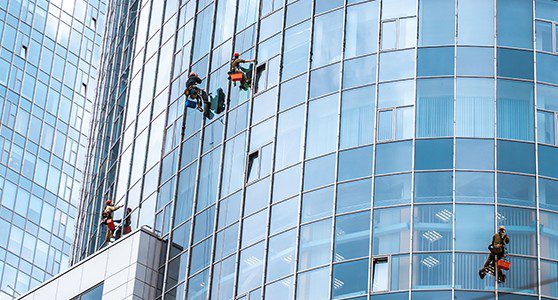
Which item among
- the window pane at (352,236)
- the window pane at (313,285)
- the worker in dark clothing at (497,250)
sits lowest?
the window pane at (313,285)

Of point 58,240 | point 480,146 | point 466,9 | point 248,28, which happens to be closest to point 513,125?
point 480,146

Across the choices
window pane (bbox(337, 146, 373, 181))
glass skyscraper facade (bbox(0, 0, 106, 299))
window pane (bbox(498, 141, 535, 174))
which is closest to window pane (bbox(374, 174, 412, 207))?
window pane (bbox(337, 146, 373, 181))

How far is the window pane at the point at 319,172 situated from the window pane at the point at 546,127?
7.35 meters

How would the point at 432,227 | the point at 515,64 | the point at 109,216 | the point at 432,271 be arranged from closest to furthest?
1. the point at 432,271
2. the point at 432,227
3. the point at 515,64
4. the point at 109,216

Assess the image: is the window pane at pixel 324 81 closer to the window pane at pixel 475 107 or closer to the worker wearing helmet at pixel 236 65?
the worker wearing helmet at pixel 236 65

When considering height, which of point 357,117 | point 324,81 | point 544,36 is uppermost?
point 544,36

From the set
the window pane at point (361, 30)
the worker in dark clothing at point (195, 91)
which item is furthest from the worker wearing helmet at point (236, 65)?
the window pane at point (361, 30)

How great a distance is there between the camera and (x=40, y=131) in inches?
4227

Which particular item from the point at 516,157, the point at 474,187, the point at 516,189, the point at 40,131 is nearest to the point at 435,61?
the point at 516,157

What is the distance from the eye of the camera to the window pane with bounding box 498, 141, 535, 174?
47.6 m

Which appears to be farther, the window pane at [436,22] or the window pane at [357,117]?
the window pane at [436,22]

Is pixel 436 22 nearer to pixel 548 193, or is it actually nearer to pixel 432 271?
pixel 548 193

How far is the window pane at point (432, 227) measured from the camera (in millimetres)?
46500

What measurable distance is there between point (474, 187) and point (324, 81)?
7.44 meters
